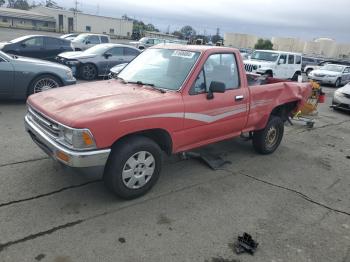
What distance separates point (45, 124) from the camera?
3.92 m

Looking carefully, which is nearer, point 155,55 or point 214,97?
point 214,97

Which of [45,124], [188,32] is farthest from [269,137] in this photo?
[188,32]

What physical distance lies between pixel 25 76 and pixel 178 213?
5834mm

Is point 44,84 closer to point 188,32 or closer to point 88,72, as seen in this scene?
point 88,72

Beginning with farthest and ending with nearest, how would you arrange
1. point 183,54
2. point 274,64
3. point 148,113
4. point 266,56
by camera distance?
point 266,56 → point 274,64 → point 183,54 → point 148,113

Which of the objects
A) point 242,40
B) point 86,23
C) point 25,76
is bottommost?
point 25,76

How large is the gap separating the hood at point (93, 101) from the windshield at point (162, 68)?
0.22m

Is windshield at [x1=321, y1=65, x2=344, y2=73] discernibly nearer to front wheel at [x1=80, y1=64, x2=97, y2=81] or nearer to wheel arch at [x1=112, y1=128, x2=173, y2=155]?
front wheel at [x1=80, y1=64, x2=97, y2=81]

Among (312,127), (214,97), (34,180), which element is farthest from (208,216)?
(312,127)

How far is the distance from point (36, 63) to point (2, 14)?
61796 millimetres

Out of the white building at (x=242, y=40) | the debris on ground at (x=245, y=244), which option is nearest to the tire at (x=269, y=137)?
the debris on ground at (x=245, y=244)

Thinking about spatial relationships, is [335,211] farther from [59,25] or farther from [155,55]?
[59,25]

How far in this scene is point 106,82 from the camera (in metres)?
4.95

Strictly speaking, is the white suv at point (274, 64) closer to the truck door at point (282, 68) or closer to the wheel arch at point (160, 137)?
the truck door at point (282, 68)
